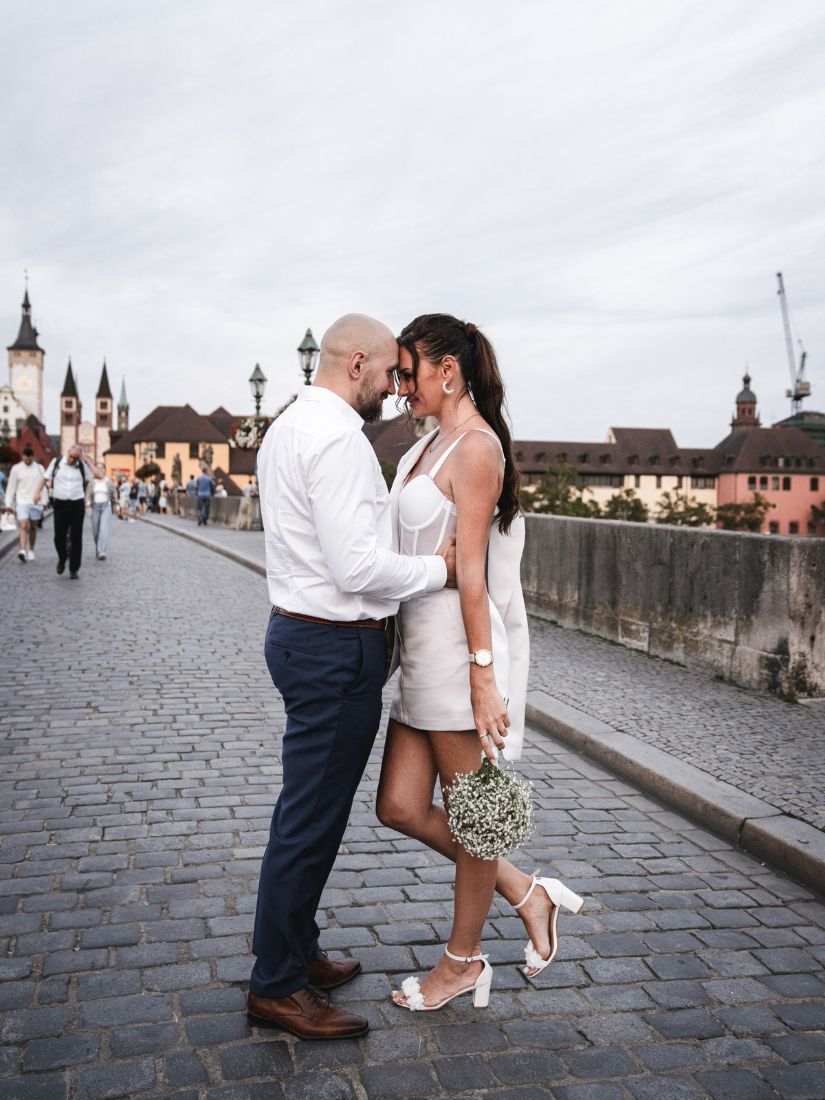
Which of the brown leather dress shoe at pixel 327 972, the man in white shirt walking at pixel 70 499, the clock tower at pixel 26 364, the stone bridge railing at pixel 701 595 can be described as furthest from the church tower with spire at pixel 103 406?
the brown leather dress shoe at pixel 327 972

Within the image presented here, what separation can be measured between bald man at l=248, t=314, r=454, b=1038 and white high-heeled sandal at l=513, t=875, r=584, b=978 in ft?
1.95

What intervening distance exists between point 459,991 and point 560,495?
98.7 m

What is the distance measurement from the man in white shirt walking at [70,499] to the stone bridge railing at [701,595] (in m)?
7.49

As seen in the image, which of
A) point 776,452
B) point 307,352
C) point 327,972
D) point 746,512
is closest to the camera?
point 327,972

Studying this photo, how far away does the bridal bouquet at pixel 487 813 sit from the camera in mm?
2943

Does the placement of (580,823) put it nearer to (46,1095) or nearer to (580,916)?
(580,916)

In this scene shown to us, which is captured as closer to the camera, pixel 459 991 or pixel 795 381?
pixel 459 991

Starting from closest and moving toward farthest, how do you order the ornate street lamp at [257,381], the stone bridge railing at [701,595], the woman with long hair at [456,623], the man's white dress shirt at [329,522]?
the man's white dress shirt at [329,522], the woman with long hair at [456,623], the stone bridge railing at [701,595], the ornate street lamp at [257,381]

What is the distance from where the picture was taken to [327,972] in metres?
3.27

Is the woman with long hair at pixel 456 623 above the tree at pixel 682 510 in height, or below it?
above

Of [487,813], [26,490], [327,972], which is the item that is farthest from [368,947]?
[26,490]

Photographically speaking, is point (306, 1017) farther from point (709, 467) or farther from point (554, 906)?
point (709, 467)

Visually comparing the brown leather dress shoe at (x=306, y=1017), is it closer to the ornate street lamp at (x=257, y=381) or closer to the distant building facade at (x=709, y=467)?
the ornate street lamp at (x=257, y=381)

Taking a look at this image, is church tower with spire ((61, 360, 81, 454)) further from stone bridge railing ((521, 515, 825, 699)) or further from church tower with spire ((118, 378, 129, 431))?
stone bridge railing ((521, 515, 825, 699))
